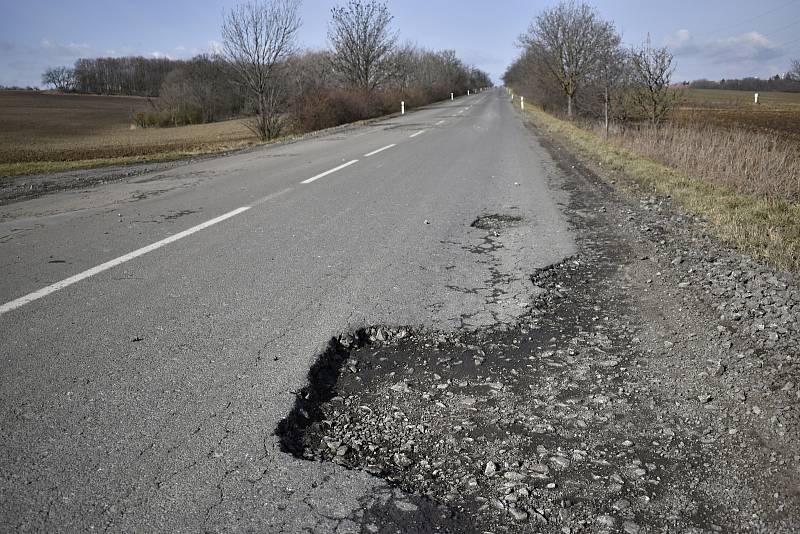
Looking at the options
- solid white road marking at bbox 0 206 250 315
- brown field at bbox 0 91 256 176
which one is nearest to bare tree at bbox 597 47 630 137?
brown field at bbox 0 91 256 176

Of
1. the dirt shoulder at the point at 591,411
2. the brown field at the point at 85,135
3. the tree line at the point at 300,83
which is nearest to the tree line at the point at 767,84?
the tree line at the point at 300,83

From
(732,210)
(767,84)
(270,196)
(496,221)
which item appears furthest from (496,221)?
(767,84)

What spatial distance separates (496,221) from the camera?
7.12 meters

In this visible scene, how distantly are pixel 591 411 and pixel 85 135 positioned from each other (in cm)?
5150

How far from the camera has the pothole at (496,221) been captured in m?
6.86

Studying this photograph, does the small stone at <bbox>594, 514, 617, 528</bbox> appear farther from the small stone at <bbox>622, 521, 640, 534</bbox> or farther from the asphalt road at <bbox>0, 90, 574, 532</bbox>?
the asphalt road at <bbox>0, 90, 574, 532</bbox>

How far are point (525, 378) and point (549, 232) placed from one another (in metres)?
3.60

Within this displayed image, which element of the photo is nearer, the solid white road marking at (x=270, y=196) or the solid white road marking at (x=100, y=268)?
the solid white road marking at (x=100, y=268)

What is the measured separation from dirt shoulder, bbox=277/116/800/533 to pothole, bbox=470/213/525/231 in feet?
7.46

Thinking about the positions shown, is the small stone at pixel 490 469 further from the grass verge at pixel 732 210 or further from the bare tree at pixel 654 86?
the bare tree at pixel 654 86

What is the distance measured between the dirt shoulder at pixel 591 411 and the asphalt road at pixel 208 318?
218mm

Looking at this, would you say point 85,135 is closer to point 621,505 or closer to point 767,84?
point 621,505

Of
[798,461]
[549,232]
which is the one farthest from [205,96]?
[798,461]

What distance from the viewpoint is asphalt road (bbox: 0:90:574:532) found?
87.7 inches
